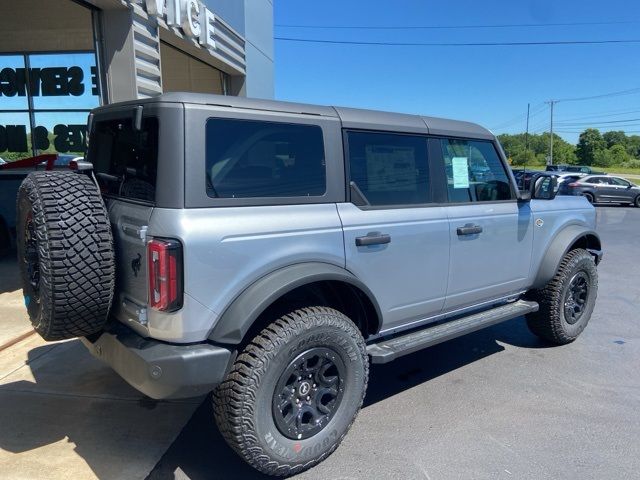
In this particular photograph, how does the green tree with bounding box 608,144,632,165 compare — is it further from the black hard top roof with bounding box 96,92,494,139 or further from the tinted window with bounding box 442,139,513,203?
the black hard top roof with bounding box 96,92,494,139

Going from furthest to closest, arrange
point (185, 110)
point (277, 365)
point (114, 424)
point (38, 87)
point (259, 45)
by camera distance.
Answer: point (259, 45) → point (38, 87) → point (114, 424) → point (277, 365) → point (185, 110)

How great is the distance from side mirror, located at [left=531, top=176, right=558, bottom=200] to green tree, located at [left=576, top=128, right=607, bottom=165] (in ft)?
348

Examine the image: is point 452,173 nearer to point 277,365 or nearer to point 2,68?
point 277,365

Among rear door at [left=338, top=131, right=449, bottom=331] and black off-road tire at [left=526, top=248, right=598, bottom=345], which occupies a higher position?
rear door at [left=338, top=131, right=449, bottom=331]

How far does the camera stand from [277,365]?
103 inches

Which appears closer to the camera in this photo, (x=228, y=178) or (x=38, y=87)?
(x=228, y=178)

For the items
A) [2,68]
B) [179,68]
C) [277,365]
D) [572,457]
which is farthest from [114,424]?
[2,68]

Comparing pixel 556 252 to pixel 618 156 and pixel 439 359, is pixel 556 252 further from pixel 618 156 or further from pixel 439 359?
pixel 618 156

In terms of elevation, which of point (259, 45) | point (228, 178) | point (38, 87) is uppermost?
point (259, 45)

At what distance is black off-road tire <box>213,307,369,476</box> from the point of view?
2523 millimetres

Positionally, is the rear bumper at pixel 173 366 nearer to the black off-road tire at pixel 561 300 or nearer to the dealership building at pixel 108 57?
the black off-road tire at pixel 561 300

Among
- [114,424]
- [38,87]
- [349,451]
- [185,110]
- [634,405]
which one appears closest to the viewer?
[185,110]

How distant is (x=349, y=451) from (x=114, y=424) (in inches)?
62.3

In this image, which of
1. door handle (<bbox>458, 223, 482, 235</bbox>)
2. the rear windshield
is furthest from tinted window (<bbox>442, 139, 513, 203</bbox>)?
the rear windshield
